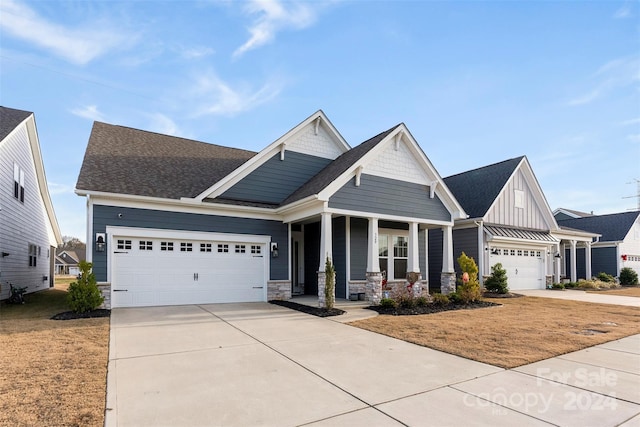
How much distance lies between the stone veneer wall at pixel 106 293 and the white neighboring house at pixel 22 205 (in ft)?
17.6

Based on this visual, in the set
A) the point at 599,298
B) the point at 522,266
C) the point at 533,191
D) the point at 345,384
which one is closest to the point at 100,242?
the point at 345,384

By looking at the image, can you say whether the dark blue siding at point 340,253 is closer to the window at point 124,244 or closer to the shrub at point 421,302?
the shrub at point 421,302

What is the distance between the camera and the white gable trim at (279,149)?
12.9 m

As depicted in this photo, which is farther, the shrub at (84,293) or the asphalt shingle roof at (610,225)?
the asphalt shingle roof at (610,225)

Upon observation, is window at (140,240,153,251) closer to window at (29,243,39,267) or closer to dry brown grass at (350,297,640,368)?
dry brown grass at (350,297,640,368)

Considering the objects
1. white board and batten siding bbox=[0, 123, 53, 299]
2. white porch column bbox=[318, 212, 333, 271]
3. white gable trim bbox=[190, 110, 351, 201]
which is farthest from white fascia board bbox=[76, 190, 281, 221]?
white board and batten siding bbox=[0, 123, 53, 299]

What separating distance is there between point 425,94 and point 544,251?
1377 cm

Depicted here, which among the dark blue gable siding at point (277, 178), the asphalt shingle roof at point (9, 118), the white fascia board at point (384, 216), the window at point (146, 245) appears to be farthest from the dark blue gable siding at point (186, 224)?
the asphalt shingle roof at point (9, 118)

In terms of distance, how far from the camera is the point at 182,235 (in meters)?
12.2

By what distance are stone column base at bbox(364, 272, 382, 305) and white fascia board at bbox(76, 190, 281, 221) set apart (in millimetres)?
4093

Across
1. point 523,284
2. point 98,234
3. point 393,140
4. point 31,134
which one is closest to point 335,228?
point 393,140

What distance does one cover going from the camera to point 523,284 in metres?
20.2

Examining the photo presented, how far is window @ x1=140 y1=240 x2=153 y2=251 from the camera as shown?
1173cm

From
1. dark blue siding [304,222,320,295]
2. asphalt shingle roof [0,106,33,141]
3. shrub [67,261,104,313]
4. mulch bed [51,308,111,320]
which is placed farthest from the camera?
dark blue siding [304,222,320,295]
